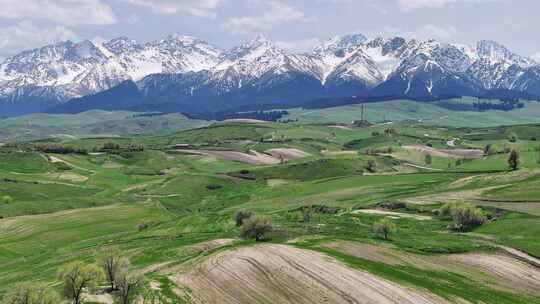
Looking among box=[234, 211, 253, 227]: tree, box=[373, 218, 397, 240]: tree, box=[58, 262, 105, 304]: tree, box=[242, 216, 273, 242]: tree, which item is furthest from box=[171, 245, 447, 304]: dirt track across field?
box=[234, 211, 253, 227]: tree

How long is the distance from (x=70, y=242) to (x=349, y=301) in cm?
10980

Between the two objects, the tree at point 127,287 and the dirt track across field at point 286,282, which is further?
the dirt track across field at point 286,282

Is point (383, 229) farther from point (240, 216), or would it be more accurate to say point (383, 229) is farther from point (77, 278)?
point (77, 278)

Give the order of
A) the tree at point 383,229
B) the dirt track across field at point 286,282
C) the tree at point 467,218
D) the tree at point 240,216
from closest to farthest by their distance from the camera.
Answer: the dirt track across field at point 286,282
the tree at point 383,229
the tree at point 467,218
the tree at point 240,216

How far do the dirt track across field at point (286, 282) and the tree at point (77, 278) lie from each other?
43.8ft

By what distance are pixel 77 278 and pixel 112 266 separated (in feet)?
31.0

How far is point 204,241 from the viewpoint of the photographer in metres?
152

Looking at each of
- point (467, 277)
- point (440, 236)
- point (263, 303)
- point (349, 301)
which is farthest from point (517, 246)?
point (263, 303)

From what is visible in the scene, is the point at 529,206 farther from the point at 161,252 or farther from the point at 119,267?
the point at 119,267

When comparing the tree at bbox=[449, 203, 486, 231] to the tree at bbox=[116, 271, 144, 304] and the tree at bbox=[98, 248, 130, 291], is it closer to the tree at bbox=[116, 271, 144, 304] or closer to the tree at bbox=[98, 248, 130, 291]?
the tree at bbox=[98, 248, 130, 291]

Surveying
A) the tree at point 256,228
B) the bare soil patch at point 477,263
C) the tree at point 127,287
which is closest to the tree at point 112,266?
the tree at point 127,287

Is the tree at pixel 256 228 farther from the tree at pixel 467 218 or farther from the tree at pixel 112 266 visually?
the tree at pixel 467 218

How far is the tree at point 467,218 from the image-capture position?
171875 mm

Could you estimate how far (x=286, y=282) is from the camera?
349 feet
